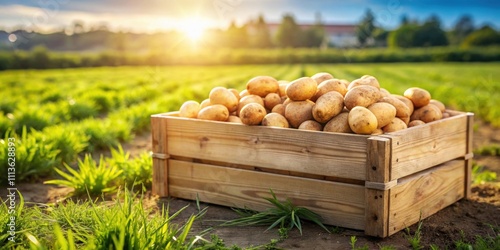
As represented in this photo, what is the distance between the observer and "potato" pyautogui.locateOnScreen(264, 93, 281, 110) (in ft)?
15.2

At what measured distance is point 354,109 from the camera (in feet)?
12.8

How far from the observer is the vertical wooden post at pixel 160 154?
4754 mm

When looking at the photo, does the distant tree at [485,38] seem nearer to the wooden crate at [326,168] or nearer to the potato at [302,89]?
the wooden crate at [326,168]

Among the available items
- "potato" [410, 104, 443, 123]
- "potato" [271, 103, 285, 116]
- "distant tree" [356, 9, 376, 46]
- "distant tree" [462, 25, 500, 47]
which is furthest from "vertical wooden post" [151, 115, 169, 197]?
"distant tree" [462, 25, 500, 47]

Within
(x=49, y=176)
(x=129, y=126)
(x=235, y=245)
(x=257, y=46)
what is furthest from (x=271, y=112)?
(x=257, y=46)

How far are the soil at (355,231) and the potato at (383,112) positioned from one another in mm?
794

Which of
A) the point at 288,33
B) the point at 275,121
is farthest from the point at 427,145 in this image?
the point at 288,33

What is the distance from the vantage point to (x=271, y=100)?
15.2ft

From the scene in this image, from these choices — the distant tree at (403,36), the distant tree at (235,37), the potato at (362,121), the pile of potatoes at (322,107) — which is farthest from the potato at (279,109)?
the distant tree at (403,36)

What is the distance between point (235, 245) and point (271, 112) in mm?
1407

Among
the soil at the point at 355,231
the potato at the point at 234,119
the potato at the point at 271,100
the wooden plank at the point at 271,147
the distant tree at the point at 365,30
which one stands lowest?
the soil at the point at 355,231

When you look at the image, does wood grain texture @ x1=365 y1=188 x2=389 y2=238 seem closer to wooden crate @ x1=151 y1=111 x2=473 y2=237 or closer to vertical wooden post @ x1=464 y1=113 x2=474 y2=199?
wooden crate @ x1=151 y1=111 x2=473 y2=237

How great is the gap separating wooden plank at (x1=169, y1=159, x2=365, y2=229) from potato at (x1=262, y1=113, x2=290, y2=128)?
0.38 m

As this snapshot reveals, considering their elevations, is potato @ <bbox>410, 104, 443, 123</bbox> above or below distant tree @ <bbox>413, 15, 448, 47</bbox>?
below
